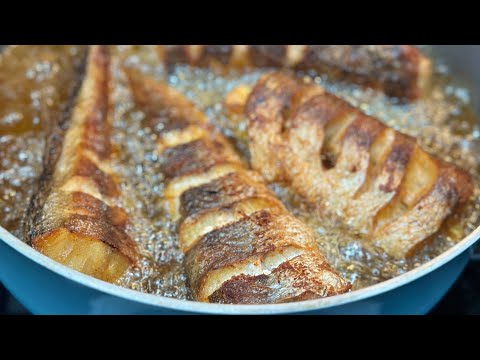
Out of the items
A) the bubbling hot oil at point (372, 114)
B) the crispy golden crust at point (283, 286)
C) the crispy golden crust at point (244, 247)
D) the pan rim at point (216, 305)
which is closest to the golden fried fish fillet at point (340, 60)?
the bubbling hot oil at point (372, 114)

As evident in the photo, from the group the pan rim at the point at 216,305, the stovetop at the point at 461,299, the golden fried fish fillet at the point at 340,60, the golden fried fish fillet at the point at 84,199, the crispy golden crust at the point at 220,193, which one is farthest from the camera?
the golden fried fish fillet at the point at 340,60

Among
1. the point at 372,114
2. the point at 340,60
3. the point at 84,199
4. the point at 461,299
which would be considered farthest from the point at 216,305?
the point at 340,60

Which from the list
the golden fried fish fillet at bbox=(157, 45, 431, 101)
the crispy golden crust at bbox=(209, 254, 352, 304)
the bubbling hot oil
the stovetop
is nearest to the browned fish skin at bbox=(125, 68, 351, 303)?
the crispy golden crust at bbox=(209, 254, 352, 304)

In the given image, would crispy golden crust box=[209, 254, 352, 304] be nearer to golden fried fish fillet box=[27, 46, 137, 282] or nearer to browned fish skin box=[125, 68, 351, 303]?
browned fish skin box=[125, 68, 351, 303]

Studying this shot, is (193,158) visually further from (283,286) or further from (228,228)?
(283,286)

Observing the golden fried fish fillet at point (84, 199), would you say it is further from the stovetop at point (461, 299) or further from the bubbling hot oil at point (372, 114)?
the stovetop at point (461, 299)

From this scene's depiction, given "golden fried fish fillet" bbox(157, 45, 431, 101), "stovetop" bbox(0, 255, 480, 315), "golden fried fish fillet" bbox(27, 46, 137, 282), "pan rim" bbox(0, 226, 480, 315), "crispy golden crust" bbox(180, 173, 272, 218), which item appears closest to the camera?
"pan rim" bbox(0, 226, 480, 315)
